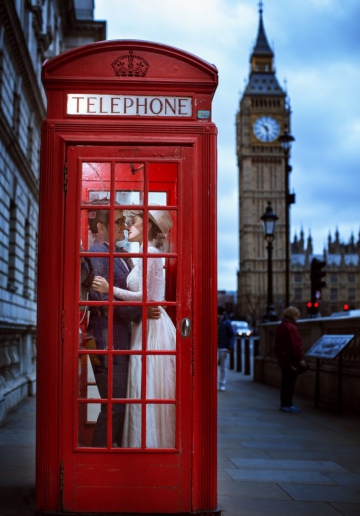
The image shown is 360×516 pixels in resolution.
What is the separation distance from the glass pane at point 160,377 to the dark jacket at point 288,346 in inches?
270

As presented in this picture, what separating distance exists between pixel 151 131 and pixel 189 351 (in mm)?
1416

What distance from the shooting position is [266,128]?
119m

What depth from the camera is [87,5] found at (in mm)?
32531

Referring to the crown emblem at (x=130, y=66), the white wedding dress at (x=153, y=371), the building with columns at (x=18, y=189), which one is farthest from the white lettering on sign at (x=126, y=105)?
the building with columns at (x=18, y=189)

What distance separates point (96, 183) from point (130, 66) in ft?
2.68

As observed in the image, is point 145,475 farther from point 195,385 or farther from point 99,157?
point 99,157

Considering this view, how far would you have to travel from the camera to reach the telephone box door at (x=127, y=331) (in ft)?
14.9

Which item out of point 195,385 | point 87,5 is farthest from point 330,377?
point 87,5

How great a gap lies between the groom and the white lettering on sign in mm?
667

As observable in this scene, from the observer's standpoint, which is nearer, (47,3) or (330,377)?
(330,377)

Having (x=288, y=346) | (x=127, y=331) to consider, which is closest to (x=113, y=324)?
(x=127, y=331)

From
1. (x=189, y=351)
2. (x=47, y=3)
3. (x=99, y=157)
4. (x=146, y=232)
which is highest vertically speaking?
(x=47, y=3)

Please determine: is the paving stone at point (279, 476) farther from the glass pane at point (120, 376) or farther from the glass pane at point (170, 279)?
the glass pane at point (170, 279)

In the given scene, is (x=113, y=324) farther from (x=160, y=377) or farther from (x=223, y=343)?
(x=223, y=343)
